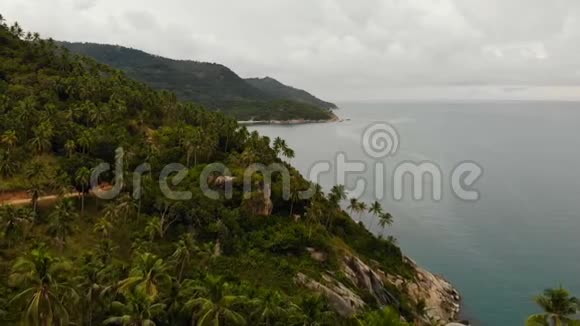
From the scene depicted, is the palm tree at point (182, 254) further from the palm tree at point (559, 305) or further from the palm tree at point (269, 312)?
the palm tree at point (559, 305)

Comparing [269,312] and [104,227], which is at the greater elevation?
[104,227]

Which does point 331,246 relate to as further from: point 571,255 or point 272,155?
point 571,255

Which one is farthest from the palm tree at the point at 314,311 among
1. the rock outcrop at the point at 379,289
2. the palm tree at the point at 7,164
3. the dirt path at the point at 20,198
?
the palm tree at the point at 7,164

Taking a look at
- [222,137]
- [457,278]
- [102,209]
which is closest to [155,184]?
[102,209]

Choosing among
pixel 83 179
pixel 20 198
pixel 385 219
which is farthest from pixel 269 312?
pixel 385 219

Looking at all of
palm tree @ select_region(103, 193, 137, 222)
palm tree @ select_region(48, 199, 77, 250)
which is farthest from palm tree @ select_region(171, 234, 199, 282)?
palm tree @ select_region(103, 193, 137, 222)

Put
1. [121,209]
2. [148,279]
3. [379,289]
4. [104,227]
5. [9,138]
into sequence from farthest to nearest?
[379,289] → [9,138] → [121,209] → [104,227] → [148,279]

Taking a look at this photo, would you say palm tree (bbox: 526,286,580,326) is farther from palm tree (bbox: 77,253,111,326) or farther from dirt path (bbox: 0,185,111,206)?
dirt path (bbox: 0,185,111,206)

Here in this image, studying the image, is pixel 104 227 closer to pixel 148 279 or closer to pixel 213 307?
pixel 148 279
